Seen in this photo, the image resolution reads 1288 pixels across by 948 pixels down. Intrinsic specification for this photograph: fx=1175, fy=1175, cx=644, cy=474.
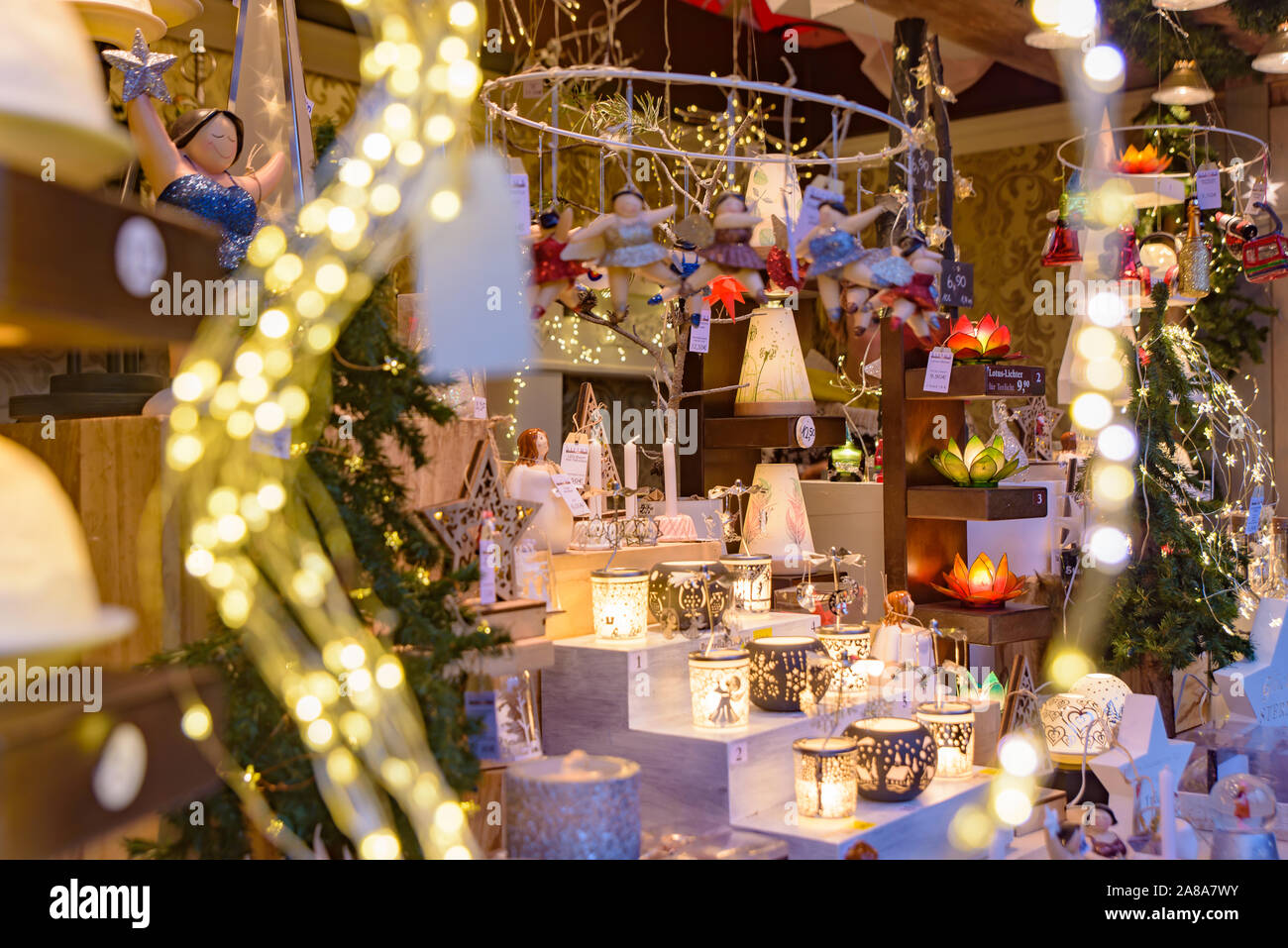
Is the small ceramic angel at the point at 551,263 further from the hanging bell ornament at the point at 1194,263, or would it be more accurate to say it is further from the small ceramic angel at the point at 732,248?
the hanging bell ornament at the point at 1194,263

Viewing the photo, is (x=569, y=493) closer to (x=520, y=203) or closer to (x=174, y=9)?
(x=520, y=203)

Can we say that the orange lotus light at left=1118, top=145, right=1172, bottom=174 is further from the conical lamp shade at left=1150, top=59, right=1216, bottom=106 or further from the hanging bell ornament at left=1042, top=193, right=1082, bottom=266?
the conical lamp shade at left=1150, top=59, right=1216, bottom=106

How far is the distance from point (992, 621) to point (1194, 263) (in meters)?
1.92

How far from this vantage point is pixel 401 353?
6.32 ft

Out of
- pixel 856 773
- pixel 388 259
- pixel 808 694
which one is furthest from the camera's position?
pixel 808 694

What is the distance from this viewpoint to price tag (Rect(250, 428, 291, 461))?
175cm

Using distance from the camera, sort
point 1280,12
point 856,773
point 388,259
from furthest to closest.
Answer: point 1280,12 < point 856,773 < point 388,259

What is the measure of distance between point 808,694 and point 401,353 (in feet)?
4.49

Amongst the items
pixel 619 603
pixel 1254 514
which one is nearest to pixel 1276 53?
pixel 1254 514

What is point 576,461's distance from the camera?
325 centimetres

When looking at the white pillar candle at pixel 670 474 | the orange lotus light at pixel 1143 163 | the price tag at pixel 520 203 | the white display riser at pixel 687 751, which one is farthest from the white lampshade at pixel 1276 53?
the price tag at pixel 520 203

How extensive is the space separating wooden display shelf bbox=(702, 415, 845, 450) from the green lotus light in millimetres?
433

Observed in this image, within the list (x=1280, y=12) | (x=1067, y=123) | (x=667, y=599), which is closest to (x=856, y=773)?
(x=667, y=599)
